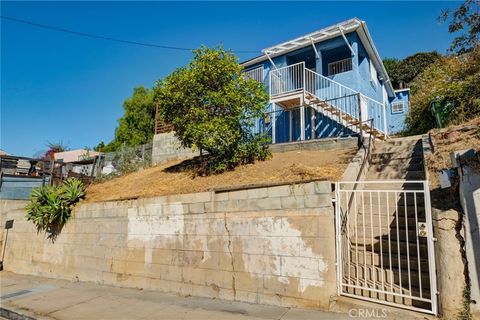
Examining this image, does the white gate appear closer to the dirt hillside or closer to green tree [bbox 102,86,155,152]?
the dirt hillside

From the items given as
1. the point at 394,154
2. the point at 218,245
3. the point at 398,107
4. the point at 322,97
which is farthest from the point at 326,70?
the point at 218,245

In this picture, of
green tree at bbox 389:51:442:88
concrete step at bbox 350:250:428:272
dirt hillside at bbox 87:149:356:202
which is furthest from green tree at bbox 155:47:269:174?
green tree at bbox 389:51:442:88

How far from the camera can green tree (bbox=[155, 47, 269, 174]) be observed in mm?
9297

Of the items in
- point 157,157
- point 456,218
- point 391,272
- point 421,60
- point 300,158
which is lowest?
point 391,272

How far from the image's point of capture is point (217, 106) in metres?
9.51

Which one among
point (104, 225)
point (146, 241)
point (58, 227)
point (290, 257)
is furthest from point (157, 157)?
point (290, 257)

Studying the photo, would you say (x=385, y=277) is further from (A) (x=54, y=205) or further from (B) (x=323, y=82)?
(B) (x=323, y=82)

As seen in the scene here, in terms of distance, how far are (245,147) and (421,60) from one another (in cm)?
2377

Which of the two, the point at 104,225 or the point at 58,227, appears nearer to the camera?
the point at 104,225

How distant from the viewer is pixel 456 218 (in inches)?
160

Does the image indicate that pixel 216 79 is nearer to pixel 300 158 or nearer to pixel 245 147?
pixel 245 147

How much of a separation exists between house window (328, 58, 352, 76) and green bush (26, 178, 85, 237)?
39.0 feet

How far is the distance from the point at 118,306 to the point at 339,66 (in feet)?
44.3
